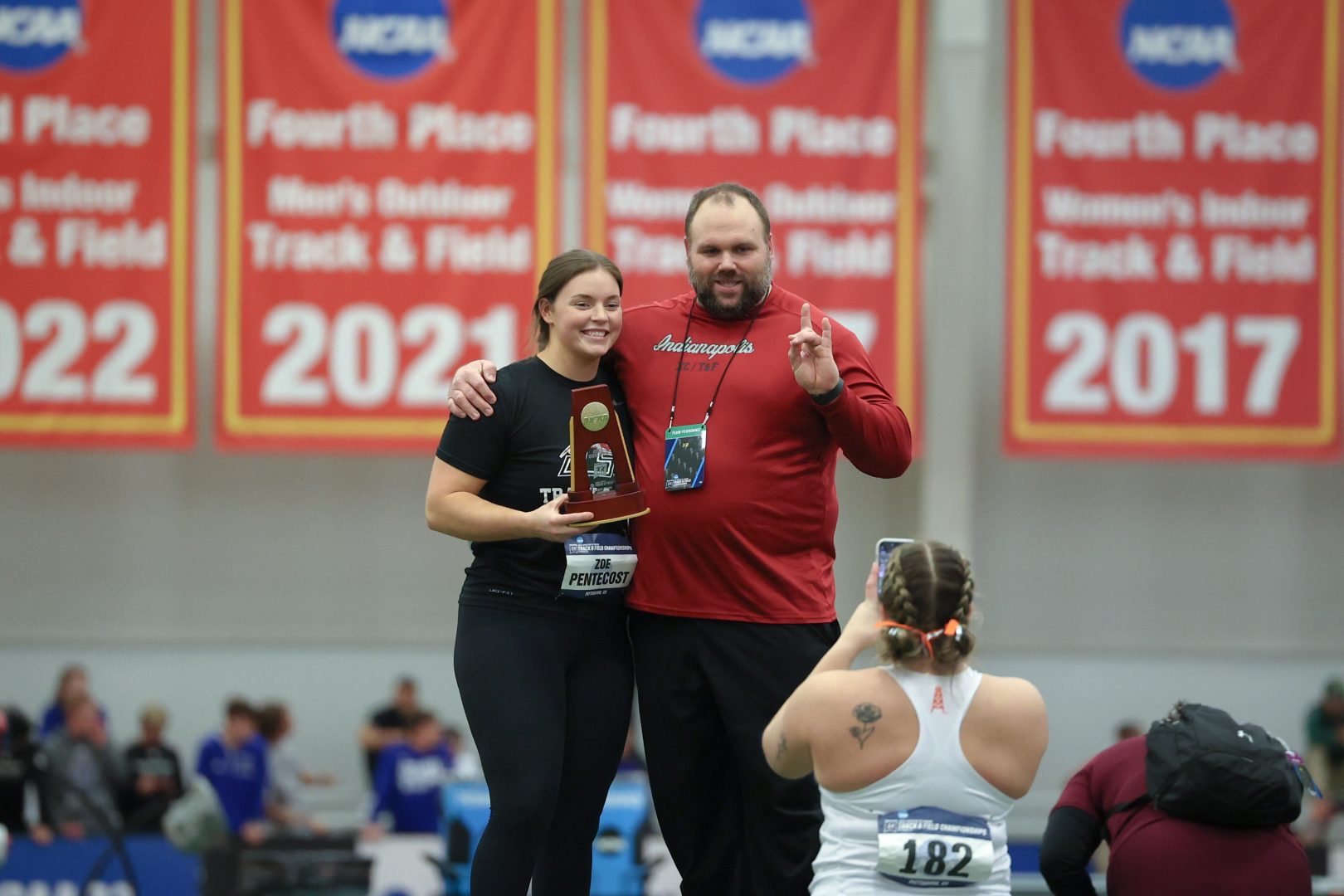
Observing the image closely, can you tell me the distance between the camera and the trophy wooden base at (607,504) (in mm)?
3072

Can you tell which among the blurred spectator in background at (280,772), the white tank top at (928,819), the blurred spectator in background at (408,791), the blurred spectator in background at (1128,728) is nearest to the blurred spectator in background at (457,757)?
the blurred spectator in background at (408,791)

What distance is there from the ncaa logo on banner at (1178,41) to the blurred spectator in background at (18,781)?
297 inches

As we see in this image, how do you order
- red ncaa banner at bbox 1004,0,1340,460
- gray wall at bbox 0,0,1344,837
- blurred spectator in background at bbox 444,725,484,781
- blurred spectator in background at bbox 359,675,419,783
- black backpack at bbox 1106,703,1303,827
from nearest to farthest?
black backpack at bbox 1106,703,1303,827
red ncaa banner at bbox 1004,0,1340,460
blurred spectator in background at bbox 444,725,484,781
blurred spectator in background at bbox 359,675,419,783
gray wall at bbox 0,0,1344,837

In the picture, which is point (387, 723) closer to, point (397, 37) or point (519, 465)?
point (397, 37)

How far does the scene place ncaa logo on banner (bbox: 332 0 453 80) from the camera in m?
8.80

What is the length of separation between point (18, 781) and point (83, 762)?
0.70 metres

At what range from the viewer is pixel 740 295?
3.32 metres

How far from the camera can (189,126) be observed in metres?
8.73

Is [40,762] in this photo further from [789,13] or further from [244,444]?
[789,13]

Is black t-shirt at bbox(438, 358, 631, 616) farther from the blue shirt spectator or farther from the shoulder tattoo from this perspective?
the blue shirt spectator

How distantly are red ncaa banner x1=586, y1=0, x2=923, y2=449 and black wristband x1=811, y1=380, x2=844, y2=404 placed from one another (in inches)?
225

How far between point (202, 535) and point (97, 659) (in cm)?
126

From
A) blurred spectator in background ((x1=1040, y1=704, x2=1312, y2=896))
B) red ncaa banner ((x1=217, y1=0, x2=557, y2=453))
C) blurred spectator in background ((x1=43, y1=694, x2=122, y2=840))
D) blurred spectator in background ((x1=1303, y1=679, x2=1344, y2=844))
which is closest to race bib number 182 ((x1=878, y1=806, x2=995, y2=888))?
blurred spectator in background ((x1=1040, y1=704, x2=1312, y2=896))

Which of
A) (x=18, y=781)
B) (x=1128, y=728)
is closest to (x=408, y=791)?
(x=18, y=781)
